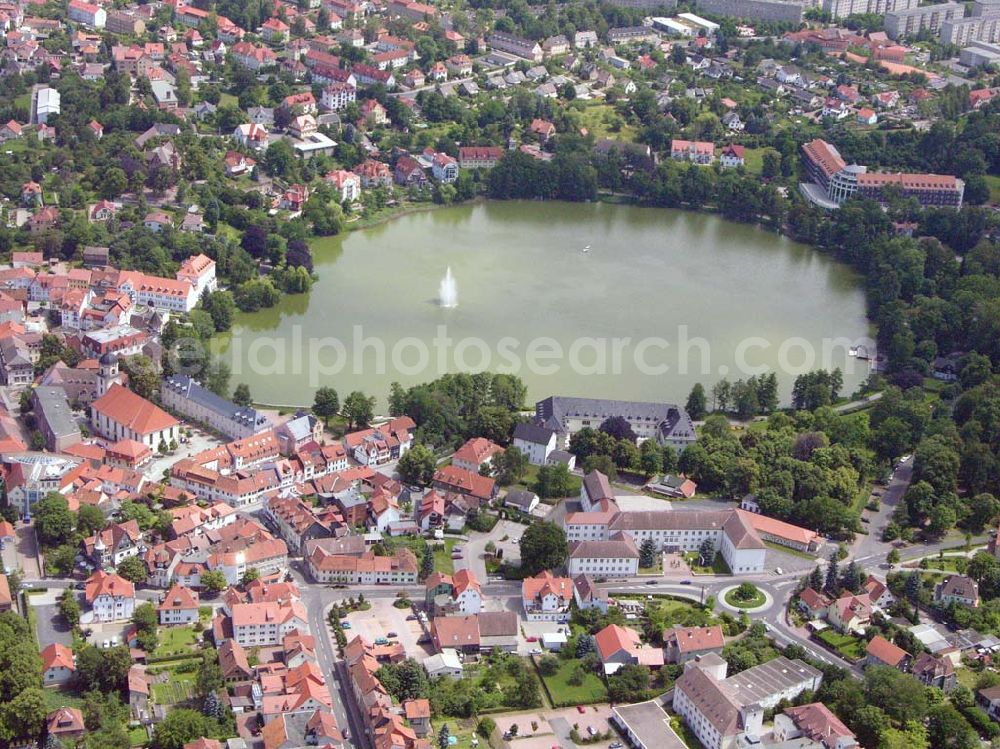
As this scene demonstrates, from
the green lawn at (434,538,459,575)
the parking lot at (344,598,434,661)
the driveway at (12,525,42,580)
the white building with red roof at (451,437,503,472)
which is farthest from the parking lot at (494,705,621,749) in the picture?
the driveway at (12,525,42,580)

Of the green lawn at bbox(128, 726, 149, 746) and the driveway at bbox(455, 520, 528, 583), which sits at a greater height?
the driveway at bbox(455, 520, 528, 583)

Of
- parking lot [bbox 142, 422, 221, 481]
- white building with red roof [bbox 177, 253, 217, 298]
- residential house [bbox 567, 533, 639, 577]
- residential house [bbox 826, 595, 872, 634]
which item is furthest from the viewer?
white building with red roof [bbox 177, 253, 217, 298]

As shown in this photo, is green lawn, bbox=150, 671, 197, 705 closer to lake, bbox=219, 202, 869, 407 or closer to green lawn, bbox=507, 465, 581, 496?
green lawn, bbox=507, 465, 581, 496

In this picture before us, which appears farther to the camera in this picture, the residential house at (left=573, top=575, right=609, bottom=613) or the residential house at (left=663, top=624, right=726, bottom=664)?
the residential house at (left=573, top=575, right=609, bottom=613)

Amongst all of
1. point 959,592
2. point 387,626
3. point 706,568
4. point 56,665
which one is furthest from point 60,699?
point 959,592

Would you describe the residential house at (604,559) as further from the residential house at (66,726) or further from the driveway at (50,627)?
the residential house at (66,726)

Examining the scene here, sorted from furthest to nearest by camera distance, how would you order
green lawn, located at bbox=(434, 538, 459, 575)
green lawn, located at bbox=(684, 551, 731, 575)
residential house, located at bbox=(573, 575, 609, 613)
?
green lawn, located at bbox=(684, 551, 731, 575) < green lawn, located at bbox=(434, 538, 459, 575) < residential house, located at bbox=(573, 575, 609, 613)

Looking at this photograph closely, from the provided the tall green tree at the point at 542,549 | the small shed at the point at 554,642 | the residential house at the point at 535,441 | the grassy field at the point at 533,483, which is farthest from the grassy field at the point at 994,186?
the small shed at the point at 554,642
